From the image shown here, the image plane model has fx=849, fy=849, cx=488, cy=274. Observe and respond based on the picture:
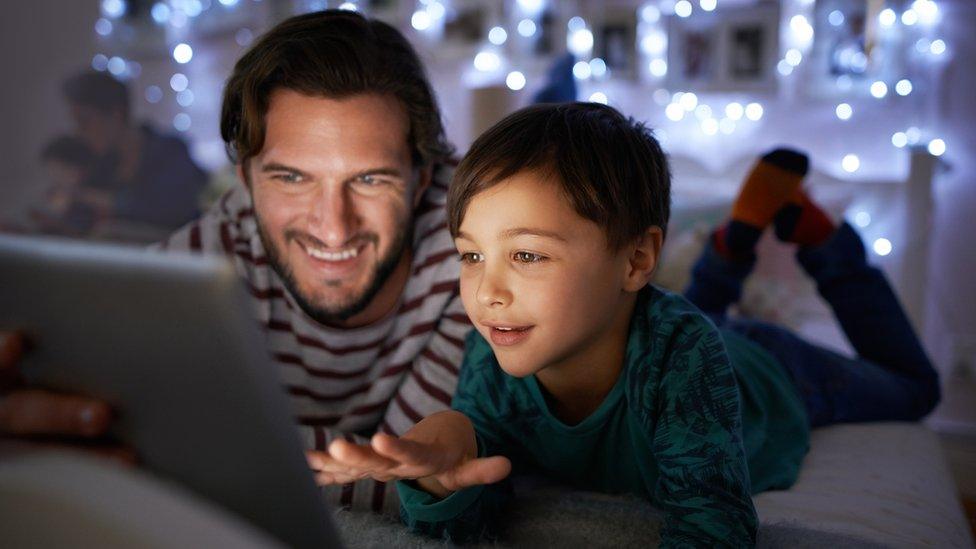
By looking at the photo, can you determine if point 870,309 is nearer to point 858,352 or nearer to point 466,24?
point 858,352

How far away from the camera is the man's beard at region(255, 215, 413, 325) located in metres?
1.35

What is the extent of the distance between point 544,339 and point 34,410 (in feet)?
1.85

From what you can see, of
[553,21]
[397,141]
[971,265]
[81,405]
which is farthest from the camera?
[553,21]

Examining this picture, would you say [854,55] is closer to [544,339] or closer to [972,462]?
[972,462]

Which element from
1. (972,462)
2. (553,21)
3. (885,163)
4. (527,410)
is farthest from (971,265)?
(527,410)

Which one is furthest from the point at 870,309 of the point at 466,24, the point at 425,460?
the point at 466,24

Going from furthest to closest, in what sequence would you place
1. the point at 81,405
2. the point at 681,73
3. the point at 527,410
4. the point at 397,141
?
the point at 681,73, the point at 397,141, the point at 527,410, the point at 81,405

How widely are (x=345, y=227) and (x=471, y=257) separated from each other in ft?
0.98

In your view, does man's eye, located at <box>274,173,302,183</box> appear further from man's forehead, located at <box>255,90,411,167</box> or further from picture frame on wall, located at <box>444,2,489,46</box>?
picture frame on wall, located at <box>444,2,489,46</box>

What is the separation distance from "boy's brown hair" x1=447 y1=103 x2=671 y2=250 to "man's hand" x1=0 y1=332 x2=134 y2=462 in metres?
0.57

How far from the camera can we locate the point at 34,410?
577 mm

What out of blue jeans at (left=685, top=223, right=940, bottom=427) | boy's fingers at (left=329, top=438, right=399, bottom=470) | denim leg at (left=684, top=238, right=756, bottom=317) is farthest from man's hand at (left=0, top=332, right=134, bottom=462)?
denim leg at (left=684, top=238, right=756, bottom=317)

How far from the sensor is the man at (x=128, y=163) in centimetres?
324

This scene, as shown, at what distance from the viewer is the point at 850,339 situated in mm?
1809
